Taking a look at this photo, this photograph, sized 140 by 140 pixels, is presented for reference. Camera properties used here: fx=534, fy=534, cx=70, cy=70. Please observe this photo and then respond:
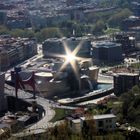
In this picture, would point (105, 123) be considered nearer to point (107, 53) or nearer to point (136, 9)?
point (107, 53)

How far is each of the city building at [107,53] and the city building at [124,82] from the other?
25.0 feet

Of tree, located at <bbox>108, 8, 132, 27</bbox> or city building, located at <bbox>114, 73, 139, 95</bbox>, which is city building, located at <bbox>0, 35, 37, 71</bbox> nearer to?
city building, located at <bbox>114, 73, 139, 95</bbox>

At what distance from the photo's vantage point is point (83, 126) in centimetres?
1418

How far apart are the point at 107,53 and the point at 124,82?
7889 millimetres

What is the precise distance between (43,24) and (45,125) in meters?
25.5

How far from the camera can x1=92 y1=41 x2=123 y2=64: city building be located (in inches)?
1139

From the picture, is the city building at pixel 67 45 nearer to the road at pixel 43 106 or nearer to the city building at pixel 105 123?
the road at pixel 43 106

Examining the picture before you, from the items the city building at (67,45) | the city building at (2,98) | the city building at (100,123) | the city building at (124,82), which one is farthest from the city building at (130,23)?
the city building at (100,123)

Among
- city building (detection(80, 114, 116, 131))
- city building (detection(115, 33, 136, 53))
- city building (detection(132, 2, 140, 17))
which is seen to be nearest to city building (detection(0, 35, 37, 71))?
city building (detection(115, 33, 136, 53))

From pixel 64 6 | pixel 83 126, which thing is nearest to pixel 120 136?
pixel 83 126

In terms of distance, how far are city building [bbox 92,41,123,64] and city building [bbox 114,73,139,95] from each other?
7.61m

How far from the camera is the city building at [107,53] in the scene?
2892 cm

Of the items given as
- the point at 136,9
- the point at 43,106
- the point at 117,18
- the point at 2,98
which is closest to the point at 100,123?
the point at 43,106

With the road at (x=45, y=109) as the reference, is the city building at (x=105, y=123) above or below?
above
